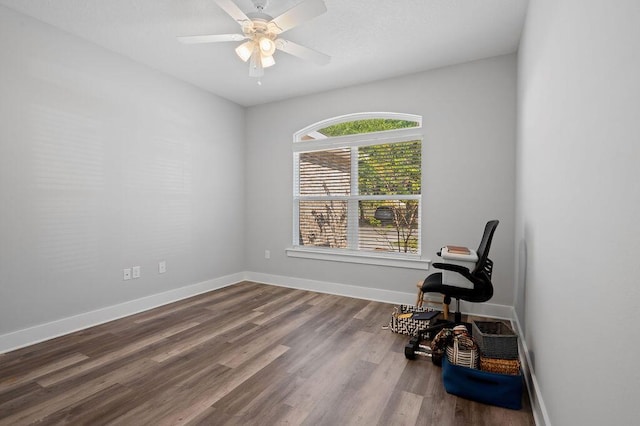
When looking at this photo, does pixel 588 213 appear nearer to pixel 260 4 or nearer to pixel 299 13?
pixel 299 13

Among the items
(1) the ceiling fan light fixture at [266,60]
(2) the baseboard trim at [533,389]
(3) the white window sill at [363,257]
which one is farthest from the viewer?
(3) the white window sill at [363,257]

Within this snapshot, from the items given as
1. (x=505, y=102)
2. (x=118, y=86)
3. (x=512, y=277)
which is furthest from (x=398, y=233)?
(x=118, y=86)

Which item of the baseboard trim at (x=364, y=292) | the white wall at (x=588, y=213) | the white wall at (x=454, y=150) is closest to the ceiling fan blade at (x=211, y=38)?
the white wall at (x=454, y=150)

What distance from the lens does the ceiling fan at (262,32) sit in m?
2.08

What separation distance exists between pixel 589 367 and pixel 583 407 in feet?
0.50

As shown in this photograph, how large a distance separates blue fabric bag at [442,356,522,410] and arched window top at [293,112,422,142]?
2.69 metres

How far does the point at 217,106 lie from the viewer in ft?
14.6

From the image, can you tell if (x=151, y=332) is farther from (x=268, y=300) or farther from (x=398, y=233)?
(x=398, y=233)

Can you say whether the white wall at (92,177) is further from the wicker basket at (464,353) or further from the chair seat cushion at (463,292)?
the wicker basket at (464,353)

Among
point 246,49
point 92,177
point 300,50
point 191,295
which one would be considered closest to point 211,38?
point 246,49

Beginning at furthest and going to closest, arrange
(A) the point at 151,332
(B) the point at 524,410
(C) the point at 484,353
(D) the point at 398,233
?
(D) the point at 398,233 → (A) the point at 151,332 → (C) the point at 484,353 → (B) the point at 524,410

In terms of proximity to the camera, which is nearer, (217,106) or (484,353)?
(484,353)

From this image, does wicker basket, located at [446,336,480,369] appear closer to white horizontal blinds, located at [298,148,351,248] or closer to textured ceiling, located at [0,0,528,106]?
white horizontal blinds, located at [298,148,351,248]

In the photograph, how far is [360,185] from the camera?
13.4 ft
